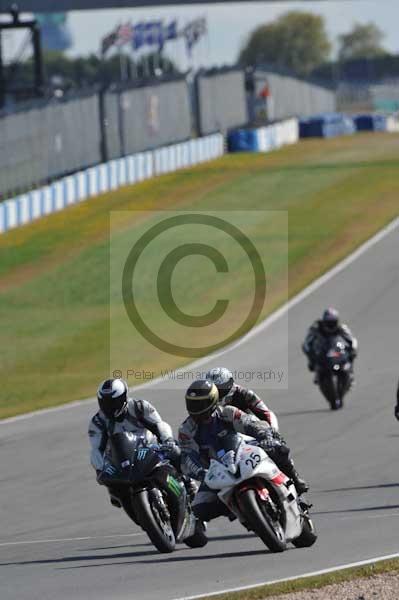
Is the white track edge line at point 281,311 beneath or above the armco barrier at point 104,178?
above

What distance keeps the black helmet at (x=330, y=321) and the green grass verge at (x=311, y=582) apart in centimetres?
1247

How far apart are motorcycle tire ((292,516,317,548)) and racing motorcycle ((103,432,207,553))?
0.96 metres

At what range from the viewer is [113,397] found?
472 inches

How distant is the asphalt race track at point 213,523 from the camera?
10.7m

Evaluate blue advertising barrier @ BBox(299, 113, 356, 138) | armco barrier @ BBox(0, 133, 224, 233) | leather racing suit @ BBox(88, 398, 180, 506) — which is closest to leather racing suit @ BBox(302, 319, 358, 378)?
leather racing suit @ BBox(88, 398, 180, 506)

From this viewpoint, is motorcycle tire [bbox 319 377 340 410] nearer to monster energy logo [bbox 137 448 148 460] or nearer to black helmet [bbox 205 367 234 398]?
black helmet [bbox 205 367 234 398]

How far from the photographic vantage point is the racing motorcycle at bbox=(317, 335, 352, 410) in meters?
22.2

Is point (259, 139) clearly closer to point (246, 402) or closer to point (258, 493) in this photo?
point (246, 402)

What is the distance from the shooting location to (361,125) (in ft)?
291

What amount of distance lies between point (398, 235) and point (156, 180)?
1835 cm

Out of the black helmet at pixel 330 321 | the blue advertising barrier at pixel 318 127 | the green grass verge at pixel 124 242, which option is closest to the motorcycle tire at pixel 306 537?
the black helmet at pixel 330 321

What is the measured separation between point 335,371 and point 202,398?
11070mm

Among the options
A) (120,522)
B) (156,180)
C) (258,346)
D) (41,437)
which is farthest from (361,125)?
(120,522)

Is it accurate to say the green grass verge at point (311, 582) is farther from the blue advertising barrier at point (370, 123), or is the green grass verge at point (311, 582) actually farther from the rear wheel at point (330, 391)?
the blue advertising barrier at point (370, 123)
